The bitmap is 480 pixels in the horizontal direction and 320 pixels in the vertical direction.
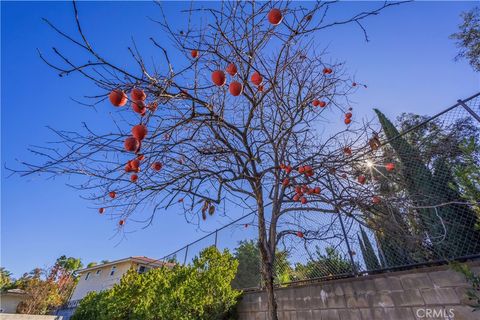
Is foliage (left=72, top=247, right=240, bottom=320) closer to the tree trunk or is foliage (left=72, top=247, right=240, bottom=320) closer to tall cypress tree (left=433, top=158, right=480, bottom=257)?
the tree trunk

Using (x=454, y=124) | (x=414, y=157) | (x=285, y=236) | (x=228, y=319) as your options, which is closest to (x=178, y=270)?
(x=228, y=319)

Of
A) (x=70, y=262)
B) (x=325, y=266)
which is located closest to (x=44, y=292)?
(x=70, y=262)

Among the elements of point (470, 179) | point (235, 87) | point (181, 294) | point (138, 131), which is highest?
point (235, 87)

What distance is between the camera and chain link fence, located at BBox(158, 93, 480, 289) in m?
2.84

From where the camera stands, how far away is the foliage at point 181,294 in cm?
409

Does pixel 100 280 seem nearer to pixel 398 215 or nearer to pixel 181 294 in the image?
pixel 181 294

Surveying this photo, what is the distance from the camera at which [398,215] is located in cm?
311

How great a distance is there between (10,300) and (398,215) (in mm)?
27929

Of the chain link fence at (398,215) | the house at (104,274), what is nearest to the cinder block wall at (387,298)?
the chain link fence at (398,215)

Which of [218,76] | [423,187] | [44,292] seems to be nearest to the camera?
[218,76]

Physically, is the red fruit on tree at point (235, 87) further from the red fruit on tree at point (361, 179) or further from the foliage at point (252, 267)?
the foliage at point (252, 267)

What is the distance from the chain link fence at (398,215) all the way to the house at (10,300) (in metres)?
24.9

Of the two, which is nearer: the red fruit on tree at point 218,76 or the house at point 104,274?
the red fruit on tree at point 218,76

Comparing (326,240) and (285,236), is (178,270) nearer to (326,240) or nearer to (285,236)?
(285,236)
